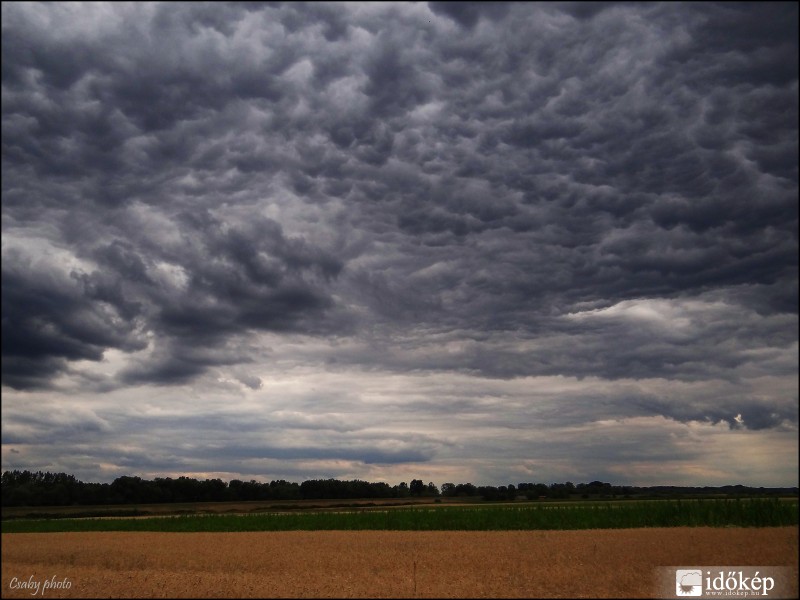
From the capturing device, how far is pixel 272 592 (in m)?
22.2

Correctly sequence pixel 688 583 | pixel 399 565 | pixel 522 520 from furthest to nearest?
pixel 522 520
pixel 399 565
pixel 688 583

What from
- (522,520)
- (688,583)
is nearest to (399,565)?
(688,583)

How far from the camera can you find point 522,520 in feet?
182

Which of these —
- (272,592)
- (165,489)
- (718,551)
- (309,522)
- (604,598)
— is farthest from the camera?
(165,489)

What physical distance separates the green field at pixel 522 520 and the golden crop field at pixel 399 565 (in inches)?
228

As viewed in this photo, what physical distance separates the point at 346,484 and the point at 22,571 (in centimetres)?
12274

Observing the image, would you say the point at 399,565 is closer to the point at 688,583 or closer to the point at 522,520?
the point at 688,583

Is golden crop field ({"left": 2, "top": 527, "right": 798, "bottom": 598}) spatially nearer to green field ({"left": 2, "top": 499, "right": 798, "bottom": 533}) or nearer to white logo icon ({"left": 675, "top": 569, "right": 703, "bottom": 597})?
white logo icon ({"left": 675, "top": 569, "right": 703, "bottom": 597})

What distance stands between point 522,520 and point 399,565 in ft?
98.7

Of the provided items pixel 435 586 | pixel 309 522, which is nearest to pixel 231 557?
pixel 435 586

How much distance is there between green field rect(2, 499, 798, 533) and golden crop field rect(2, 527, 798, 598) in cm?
579

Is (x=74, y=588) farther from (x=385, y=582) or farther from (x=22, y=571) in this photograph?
(x=385, y=582)

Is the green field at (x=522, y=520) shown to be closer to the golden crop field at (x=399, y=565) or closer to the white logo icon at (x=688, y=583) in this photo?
the golden crop field at (x=399, y=565)

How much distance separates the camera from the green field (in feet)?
145
